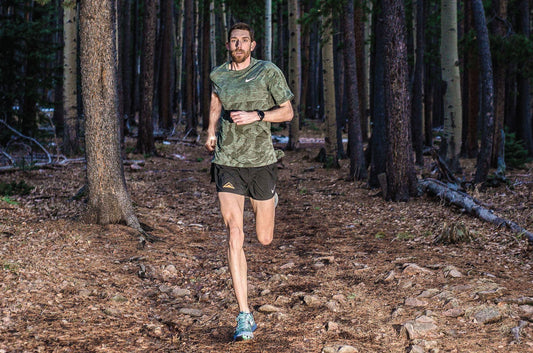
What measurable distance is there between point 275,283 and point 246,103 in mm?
2314

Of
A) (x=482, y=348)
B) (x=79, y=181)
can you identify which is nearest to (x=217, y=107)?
(x=482, y=348)

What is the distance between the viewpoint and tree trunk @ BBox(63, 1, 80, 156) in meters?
15.2

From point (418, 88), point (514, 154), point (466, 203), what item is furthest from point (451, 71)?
point (466, 203)

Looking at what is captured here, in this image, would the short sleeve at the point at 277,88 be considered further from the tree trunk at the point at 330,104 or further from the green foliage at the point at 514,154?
the green foliage at the point at 514,154

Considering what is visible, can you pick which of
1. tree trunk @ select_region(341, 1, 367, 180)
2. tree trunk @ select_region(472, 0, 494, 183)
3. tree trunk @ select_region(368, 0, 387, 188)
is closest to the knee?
tree trunk @ select_region(368, 0, 387, 188)

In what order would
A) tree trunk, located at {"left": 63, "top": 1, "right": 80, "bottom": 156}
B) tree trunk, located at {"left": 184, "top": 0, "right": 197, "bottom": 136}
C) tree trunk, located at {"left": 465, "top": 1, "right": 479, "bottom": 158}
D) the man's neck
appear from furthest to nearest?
tree trunk, located at {"left": 184, "top": 0, "right": 197, "bottom": 136}, tree trunk, located at {"left": 465, "top": 1, "right": 479, "bottom": 158}, tree trunk, located at {"left": 63, "top": 1, "right": 80, "bottom": 156}, the man's neck

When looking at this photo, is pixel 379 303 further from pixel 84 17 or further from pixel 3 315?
pixel 84 17

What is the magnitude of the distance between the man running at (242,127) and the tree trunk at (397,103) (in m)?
6.04

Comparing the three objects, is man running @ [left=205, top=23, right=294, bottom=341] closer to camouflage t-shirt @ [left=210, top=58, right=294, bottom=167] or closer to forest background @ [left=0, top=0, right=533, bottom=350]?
camouflage t-shirt @ [left=210, top=58, right=294, bottom=167]

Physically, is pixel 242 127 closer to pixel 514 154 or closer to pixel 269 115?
pixel 269 115

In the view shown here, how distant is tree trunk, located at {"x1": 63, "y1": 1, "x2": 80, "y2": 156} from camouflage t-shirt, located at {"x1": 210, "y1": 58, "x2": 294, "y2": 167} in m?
11.9

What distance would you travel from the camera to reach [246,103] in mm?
4574

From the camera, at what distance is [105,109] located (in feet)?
24.4

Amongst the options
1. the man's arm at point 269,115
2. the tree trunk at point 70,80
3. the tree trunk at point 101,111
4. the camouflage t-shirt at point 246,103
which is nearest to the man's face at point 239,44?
the camouflage t-shirt at point 246,103
